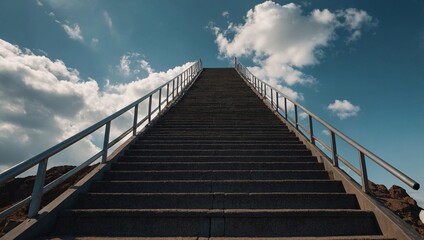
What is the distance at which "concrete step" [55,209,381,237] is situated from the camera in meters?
3.13

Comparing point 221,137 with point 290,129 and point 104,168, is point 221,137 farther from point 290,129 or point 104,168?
point 104,168

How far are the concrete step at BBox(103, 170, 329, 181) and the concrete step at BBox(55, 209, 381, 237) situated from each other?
126cm

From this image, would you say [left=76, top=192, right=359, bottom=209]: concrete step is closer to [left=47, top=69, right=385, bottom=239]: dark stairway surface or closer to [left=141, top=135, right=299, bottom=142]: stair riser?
[left=47, top=69, right=385, bottom=239]: dark stairway surface

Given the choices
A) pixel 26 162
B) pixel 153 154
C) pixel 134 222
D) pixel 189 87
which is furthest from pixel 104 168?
pixel 189 87

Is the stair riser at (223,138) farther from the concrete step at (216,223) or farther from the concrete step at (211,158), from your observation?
the concrete step at (216,223)

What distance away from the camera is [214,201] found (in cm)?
364

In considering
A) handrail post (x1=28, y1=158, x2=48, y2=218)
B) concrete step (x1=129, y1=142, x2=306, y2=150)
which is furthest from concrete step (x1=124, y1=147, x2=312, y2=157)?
handrail post (x1=28, y1=158, x2=48, y2=218)

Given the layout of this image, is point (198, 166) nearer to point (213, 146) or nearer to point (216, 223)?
point (213, 146)

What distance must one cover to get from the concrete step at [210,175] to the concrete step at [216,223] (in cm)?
126

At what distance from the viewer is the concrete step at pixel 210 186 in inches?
160

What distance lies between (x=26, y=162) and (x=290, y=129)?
6231 millimetres

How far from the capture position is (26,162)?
268cm

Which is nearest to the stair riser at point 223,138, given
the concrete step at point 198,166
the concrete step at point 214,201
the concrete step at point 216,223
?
the concrete step at point 198,166

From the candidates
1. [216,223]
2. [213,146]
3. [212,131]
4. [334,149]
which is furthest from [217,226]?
[212,131]
